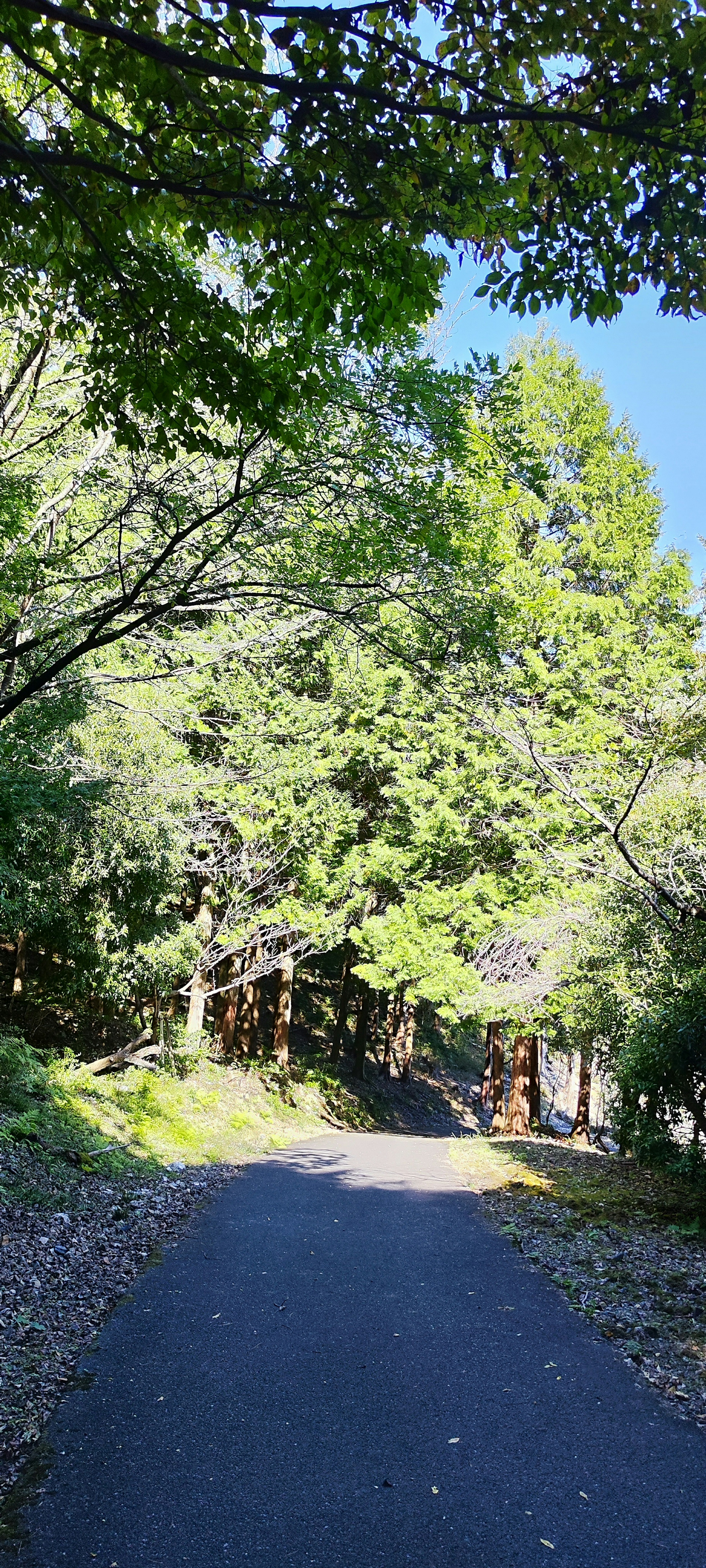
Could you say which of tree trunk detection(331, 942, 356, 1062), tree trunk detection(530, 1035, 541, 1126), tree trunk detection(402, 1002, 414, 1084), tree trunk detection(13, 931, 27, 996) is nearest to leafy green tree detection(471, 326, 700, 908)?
tree trunk detection(530, 1035, 541, 1126)

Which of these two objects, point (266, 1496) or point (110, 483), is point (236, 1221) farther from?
point (110, 483)

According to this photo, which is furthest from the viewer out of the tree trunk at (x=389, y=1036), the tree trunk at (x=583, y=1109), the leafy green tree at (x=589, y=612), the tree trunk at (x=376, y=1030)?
the tree trunk at (x=376, y=1030)

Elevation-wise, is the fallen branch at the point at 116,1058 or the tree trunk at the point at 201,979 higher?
the tree trunk at the point at 201,979

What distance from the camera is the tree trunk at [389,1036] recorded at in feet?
91.9

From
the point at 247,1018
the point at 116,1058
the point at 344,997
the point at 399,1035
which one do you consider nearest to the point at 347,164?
the point at 116,1058

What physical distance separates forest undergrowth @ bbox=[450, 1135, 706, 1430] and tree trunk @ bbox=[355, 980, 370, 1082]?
491 inches

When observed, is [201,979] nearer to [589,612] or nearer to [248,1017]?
[248,1017]

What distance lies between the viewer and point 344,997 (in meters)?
23.8

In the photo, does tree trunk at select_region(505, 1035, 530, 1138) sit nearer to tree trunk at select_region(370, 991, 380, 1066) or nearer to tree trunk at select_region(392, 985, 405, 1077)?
tree trunk at select_region(370, 991, 380, 1066)

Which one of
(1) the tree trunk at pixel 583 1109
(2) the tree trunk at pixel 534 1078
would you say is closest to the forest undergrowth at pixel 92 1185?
(2) the tree trunk at pixel 534 1078

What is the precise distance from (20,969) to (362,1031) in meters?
13.8

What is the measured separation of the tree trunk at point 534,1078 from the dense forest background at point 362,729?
0.13 m

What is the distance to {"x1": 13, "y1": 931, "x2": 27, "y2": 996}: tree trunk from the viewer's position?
1352cm

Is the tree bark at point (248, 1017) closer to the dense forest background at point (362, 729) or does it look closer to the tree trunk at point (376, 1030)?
the dense forest background at point (362, 729)
